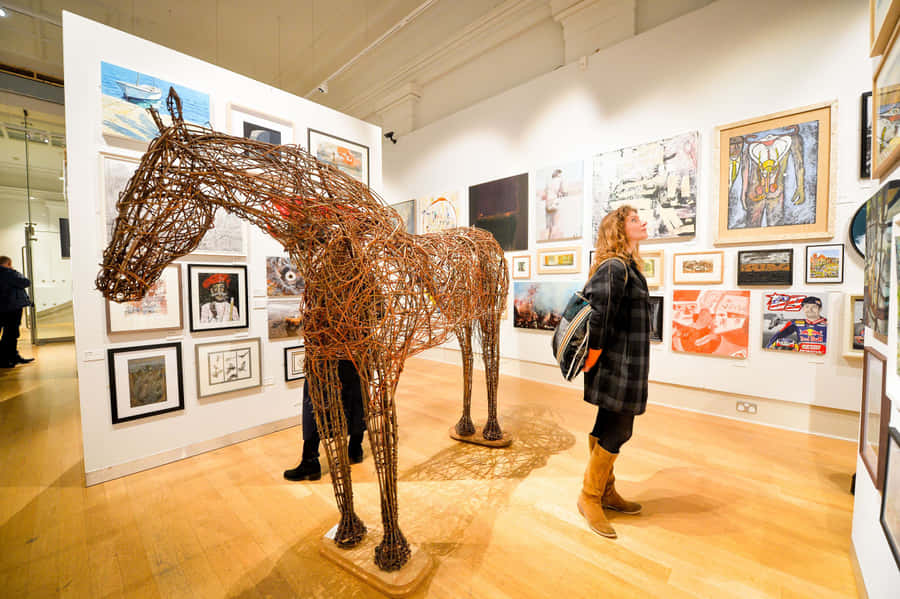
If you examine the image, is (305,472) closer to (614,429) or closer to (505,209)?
(614,429)

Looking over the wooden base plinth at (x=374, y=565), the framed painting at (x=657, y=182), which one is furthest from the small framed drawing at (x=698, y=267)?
the wooden base plinth at (x=374, y=565)

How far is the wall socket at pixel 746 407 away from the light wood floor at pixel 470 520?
0.21 meters

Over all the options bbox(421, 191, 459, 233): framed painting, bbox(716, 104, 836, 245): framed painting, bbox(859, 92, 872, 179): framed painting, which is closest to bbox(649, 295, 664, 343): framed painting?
bbox(716, 104, 836, 245): framed painting

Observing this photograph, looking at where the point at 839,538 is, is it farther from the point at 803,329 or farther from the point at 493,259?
the point at 493,259

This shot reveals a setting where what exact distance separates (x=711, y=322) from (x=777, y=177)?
149 cm

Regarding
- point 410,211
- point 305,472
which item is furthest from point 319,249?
point 410,211

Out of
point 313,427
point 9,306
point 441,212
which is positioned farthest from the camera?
point 441,212

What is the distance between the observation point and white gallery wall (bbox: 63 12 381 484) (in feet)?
7.78

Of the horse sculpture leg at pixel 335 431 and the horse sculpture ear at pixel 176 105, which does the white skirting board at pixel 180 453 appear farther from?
the horse sculpture ear at pixel 176 105

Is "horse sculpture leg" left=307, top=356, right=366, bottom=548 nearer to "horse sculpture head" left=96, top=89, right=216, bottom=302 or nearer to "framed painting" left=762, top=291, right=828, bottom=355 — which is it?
"horse sculpture head" left=96, top=89, right=216, bottom=302

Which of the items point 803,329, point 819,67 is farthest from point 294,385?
point 819,67

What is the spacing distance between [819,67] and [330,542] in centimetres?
532

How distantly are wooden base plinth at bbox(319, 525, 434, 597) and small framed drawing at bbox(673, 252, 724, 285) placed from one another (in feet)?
12.2

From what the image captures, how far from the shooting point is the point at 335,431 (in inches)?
66.0
